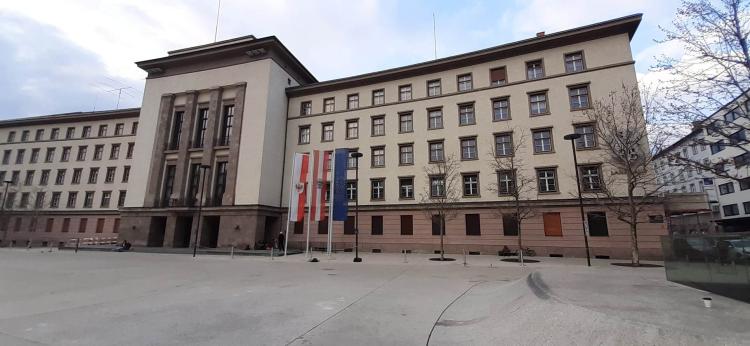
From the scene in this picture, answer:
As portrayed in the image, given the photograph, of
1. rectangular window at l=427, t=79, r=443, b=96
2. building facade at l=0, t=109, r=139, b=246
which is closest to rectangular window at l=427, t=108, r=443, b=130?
rectangular window at l=427, t=79, r=443, b=96

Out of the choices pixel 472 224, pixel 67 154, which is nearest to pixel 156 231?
pixel 67 154

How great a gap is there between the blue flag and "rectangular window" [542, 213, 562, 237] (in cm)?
1524

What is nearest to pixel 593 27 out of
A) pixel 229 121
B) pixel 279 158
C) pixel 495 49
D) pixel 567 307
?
pixel 495 49

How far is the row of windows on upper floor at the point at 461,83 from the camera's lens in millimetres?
27062

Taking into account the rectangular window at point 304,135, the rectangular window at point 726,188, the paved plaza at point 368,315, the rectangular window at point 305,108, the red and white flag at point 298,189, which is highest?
the rectangular window at point 305,108

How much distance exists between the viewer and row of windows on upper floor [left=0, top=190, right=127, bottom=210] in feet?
146

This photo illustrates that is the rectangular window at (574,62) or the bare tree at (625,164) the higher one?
the rectangular window at (574,62)

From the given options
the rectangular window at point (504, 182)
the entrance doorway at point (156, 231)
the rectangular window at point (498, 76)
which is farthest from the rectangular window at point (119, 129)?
the rectangular window at point (504, 182)

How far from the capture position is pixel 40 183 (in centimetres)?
4872

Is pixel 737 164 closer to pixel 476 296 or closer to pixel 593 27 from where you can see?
pixel 476 296

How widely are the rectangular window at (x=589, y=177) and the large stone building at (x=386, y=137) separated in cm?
16

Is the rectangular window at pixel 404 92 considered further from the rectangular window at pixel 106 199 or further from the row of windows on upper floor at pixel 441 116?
the rectangular window at pixel 106 199

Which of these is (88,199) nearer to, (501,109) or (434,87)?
(434,87)

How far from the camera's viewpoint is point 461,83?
30656 millimetres
